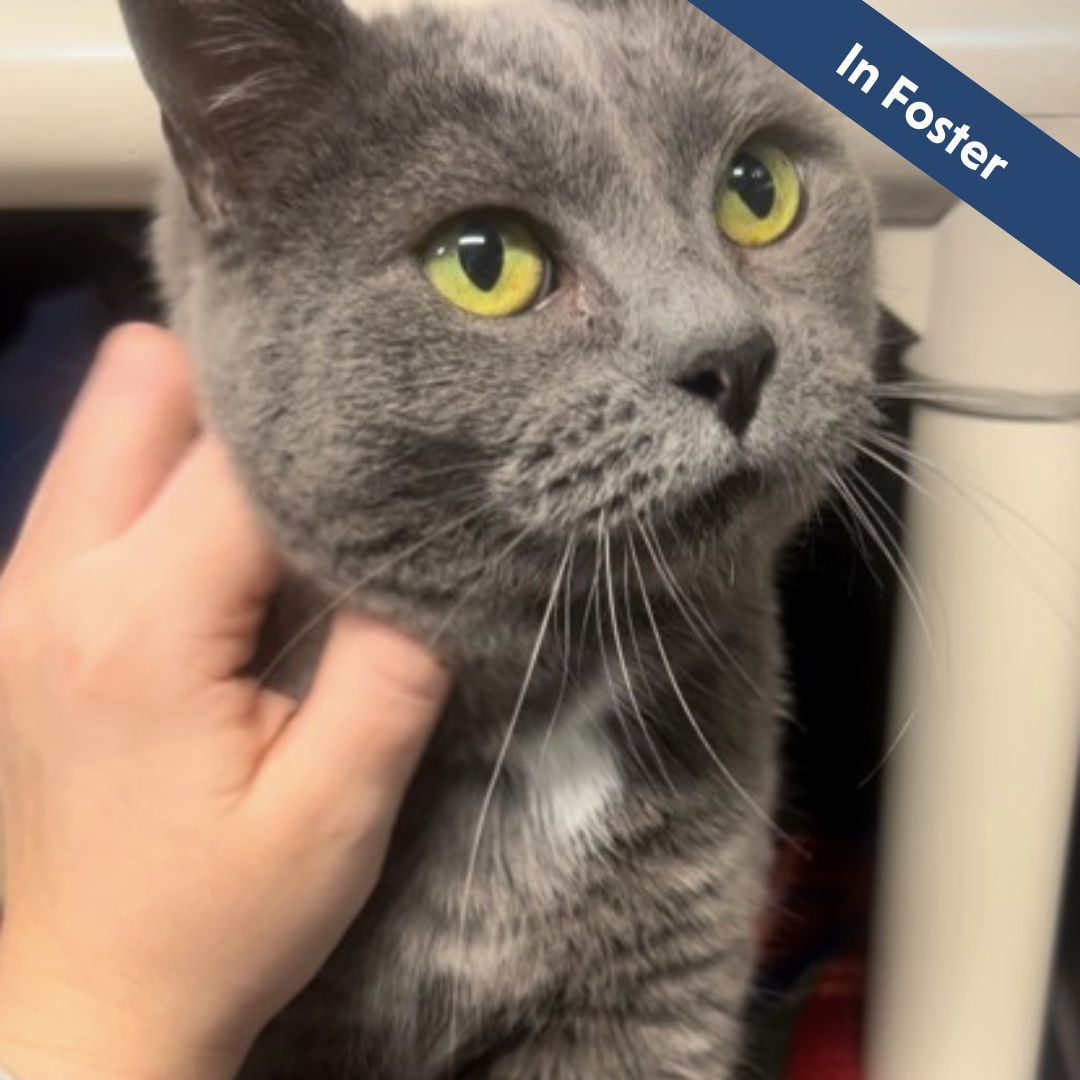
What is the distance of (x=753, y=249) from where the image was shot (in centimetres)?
63

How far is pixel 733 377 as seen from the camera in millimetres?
538

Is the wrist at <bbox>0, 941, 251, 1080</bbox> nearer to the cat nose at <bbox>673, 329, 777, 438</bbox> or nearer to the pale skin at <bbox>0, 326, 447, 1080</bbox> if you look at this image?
the pale skin at <bbox>0, 326, 447, 1080</bbox>

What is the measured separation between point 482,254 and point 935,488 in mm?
279

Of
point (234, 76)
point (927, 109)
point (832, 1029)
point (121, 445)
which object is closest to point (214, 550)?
point (121, 445)

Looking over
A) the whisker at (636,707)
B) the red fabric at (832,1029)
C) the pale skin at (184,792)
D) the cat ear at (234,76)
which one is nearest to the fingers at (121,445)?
the pale skin at (184,792)

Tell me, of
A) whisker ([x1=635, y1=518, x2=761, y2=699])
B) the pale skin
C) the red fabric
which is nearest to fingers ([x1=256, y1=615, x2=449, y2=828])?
the pale skin

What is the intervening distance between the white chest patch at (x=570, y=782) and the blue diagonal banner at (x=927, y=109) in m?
0.28

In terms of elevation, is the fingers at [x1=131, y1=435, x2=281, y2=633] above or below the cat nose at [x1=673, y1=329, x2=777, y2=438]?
below

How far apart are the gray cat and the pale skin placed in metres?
0.04

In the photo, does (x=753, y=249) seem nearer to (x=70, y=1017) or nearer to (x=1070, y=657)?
(x=1070, y=657)

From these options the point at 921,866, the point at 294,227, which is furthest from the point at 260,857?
the point at 921,866

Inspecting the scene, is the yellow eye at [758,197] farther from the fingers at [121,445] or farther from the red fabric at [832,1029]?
the red fabric at [832,1029]

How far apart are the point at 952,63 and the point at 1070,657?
0.31 metres

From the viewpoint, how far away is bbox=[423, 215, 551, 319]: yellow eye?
57 centimetres
